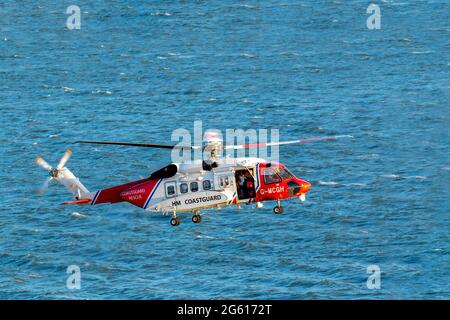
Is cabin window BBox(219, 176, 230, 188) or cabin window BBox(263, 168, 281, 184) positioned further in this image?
cabin window BBox(263, 168, 281, 184)

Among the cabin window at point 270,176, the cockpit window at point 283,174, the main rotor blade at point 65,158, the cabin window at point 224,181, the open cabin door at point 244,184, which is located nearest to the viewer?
the main rotor blade at point 65,158

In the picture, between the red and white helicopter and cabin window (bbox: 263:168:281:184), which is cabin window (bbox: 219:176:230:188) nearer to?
the red and white helicopter

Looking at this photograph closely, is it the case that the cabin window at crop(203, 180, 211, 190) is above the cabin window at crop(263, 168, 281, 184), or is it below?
below

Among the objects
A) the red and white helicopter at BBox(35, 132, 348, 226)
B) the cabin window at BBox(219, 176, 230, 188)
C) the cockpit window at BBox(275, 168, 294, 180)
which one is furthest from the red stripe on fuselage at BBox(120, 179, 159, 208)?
the cockpit window at BBox(275, 168, 294, 180)

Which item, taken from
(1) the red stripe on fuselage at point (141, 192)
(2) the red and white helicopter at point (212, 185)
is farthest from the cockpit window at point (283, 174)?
(1) the red stripe on fuselage at point (141, 192)

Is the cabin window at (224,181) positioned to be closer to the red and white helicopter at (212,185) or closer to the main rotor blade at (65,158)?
the red and white helicopter at (212,185)

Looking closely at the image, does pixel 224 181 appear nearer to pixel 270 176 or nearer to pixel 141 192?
pixel 270 176

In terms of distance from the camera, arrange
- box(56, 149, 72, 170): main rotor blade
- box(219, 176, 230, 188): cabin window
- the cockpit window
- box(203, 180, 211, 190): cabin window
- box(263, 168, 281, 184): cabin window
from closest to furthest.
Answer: box(56, 149, 72, 170): main rotor blade → box(219, 176, 230, 188): cabin window → box(203, 180, 211, 190): cabin window → box(263, 168, 281, 184): cabin window → the cockpit window

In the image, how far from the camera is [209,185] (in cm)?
12519

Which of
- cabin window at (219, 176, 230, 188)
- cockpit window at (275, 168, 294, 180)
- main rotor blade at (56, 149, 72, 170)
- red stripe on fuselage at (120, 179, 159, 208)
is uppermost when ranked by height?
main rotor blade at (56, 149, 72, 170)

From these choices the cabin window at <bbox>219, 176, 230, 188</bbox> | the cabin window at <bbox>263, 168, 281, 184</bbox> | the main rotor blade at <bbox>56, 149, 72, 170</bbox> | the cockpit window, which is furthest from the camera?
the cockpit window
